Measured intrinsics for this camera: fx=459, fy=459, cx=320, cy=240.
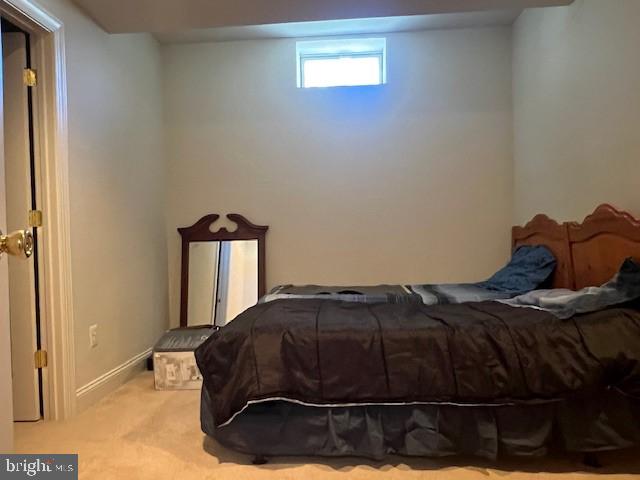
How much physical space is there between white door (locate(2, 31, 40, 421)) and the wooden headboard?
2.84 meters

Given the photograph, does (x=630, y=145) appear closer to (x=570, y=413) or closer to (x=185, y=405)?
(x=570, y=413)

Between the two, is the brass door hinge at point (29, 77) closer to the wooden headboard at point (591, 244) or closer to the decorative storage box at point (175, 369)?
the decorative storage box at point (175, 369)

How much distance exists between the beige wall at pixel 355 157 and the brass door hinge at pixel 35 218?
1.43 m

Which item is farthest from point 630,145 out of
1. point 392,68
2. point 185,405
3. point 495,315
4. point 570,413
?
point 185,405

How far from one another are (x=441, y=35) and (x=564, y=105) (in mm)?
1247

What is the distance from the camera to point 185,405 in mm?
2576

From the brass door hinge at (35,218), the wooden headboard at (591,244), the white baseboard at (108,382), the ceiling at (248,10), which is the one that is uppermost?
the ceiling at (248,10)

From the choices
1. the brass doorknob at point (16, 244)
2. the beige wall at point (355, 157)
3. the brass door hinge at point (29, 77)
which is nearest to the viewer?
the brass doorknob at point (16, 244)

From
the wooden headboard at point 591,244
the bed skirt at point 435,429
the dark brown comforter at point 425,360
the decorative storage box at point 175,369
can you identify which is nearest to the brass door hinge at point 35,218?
the decorative storage box at point 175,369

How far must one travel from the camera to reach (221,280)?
11.9 feet

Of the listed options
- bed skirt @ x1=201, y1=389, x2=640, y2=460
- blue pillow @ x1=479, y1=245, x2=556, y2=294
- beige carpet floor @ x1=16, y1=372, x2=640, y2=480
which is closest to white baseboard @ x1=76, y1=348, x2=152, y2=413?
beige carpet floor @ x1=16, y1=372, x2=640, y2=480

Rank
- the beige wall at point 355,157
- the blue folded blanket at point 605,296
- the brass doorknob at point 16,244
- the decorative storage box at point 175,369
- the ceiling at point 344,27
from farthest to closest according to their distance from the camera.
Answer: the beige wall at point 355,157
the ceiling at point 344,27
the decorative storage box at point 175,369
the blue folded blanket at point 605,296
the brass doorknob at point 16,244

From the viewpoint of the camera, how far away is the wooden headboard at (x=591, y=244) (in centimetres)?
208

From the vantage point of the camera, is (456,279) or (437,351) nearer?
(437,351)
